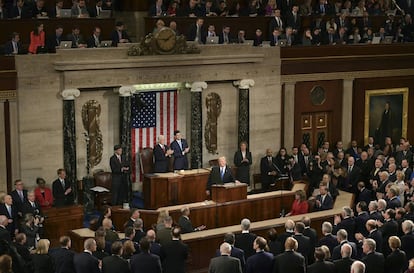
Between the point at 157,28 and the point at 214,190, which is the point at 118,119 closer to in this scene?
the point at 157,28

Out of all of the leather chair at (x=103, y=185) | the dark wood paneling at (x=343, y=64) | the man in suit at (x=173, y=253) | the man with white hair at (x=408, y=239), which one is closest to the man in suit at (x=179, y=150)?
Answer: the leather chair at (x=103, y=185)

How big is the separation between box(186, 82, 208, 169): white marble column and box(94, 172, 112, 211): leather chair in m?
2.73

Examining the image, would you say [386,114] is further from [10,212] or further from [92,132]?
[10,212]

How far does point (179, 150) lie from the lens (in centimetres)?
2178

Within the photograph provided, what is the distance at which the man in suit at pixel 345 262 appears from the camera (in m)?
13.2

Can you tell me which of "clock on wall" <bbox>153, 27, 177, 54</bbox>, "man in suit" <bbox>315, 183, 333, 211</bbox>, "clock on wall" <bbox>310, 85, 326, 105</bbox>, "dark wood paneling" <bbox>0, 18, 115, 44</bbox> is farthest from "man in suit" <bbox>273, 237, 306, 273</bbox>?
"clock on wall" <bbox>310, 85, 326, 105</bbox>

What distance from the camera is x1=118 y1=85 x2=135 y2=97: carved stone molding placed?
21375 millimetres

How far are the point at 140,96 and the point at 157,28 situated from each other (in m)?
1.89

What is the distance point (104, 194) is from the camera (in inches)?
823

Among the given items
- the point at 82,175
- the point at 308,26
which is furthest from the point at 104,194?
the point at 308,26

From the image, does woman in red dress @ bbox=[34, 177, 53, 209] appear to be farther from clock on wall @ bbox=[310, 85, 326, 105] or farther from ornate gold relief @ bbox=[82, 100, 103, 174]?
clock on wall @ bbox=[310, 85, 326, 105]

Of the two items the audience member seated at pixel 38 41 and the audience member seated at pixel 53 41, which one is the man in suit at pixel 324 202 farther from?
the audience member seated at pixel 38 41

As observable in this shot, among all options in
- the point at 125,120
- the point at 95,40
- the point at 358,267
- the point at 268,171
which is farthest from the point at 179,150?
the point at 358,267

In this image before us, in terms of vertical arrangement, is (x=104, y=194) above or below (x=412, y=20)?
below
